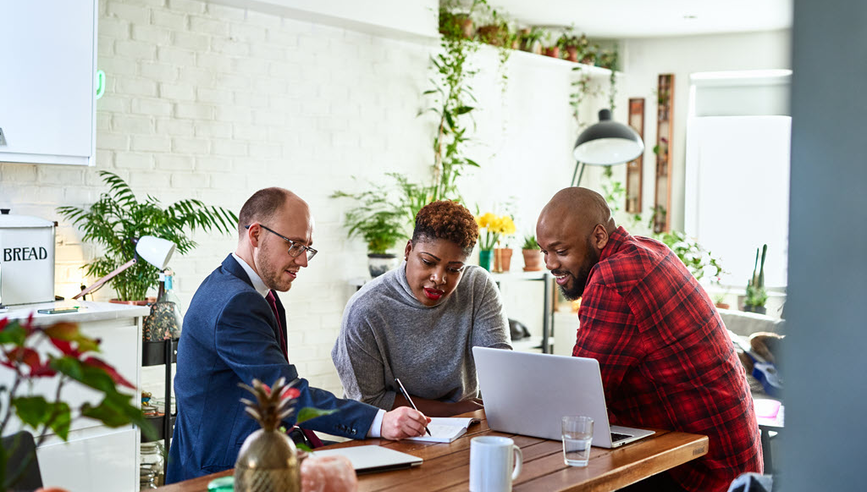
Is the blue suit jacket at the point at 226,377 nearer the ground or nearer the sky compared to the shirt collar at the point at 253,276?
nearer the ground

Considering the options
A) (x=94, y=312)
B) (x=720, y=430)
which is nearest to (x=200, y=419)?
(x=94, y=312)

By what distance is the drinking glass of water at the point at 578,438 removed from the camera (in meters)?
1.96

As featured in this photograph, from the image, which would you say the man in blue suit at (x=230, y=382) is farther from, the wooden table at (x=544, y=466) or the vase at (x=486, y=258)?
the vase at (x=486, y=258)

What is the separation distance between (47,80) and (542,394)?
2.38 m

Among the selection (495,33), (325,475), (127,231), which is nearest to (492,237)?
(495,33)

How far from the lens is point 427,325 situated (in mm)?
2852

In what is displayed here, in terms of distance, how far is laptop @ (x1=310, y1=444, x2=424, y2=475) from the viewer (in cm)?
187

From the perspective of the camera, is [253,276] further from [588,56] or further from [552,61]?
[588,56]

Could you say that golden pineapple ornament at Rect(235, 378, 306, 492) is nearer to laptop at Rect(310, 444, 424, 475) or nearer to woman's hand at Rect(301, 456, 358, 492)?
woman's hand at Rect(301, 456, 358, 492)

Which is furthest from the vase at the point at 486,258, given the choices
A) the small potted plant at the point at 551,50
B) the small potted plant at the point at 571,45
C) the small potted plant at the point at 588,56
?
the small potted plant at the point at 588,56

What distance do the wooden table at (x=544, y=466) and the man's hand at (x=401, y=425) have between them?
0.02 meters

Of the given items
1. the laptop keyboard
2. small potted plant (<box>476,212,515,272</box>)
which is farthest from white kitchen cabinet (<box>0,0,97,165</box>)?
small potted plant (<box>476,212,515,272</box>)

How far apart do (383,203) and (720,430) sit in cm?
325

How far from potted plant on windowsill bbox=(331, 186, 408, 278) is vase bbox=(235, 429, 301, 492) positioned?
3.69 meters
